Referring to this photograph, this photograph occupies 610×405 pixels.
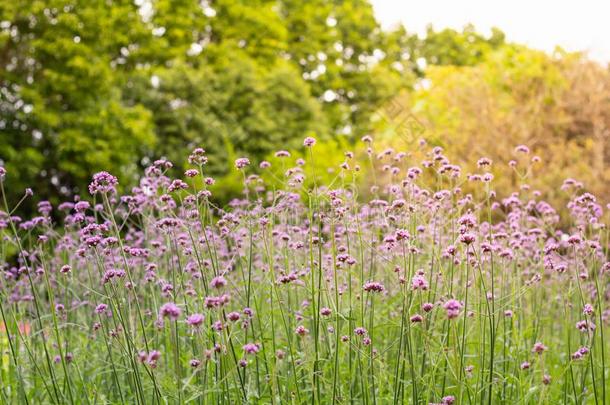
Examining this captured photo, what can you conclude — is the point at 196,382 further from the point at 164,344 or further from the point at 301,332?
the point at 301,332

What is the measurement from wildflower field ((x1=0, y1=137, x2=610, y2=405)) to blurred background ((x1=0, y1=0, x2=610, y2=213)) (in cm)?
777

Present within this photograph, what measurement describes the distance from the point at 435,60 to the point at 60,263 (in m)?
30.0

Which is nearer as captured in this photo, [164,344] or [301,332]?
[301,332]

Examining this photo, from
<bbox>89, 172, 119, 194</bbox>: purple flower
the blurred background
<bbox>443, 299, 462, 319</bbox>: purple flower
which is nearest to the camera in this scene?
<bbox>443, 299, 462, 319</bbox>: purple flower

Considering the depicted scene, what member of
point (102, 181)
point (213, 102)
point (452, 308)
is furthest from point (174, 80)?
point (452, 308)

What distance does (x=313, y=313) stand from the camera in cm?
277

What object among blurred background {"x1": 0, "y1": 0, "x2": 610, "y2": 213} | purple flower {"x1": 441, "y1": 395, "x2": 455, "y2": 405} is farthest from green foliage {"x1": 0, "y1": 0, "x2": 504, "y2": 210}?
purple flower {"x1": 441, "y1": 395, "x2": 455, "y2": 405}

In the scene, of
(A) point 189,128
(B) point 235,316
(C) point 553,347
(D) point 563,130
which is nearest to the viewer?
(B) point 235,316

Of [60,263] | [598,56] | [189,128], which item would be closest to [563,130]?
[598,56]

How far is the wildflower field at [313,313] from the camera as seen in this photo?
2836mm

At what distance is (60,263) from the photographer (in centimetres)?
587

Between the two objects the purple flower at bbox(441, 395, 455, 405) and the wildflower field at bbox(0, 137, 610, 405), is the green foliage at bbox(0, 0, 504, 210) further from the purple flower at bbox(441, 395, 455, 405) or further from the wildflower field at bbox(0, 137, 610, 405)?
the purple flower at bbox(441, 395, 455, 405)

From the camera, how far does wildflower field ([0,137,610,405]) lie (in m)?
2.84

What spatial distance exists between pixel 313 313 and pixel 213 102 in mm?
19355
